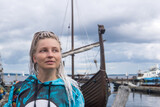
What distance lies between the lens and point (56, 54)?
186cm

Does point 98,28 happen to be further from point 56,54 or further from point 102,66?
point 56,54

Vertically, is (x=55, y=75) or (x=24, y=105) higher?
(x=55, y=75)

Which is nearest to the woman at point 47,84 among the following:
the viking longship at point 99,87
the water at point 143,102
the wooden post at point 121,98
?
the wooden post at point 121,98

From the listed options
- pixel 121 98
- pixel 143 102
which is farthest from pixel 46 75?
pixel 143 102

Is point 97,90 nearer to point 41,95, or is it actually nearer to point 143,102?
point 41,95

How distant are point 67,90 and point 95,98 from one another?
50.0 feet

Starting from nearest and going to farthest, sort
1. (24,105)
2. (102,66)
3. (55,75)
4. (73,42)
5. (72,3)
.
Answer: (24,105) < (55,75) < (102,66) < (73,42) < (72,3)

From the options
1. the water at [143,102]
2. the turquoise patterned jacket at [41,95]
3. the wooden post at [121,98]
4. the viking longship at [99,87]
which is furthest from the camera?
the water at [143,102]

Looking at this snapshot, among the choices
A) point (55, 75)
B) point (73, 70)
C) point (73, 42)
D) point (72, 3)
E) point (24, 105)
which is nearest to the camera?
point (24, 105)

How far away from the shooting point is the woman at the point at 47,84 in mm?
1816

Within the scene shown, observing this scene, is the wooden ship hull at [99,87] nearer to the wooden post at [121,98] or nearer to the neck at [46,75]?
the wooden post at [121,98]

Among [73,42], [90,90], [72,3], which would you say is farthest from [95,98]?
[72,3]

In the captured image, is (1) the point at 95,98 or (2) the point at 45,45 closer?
(2) the point at 45,45

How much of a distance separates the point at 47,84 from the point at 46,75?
0.09 m
